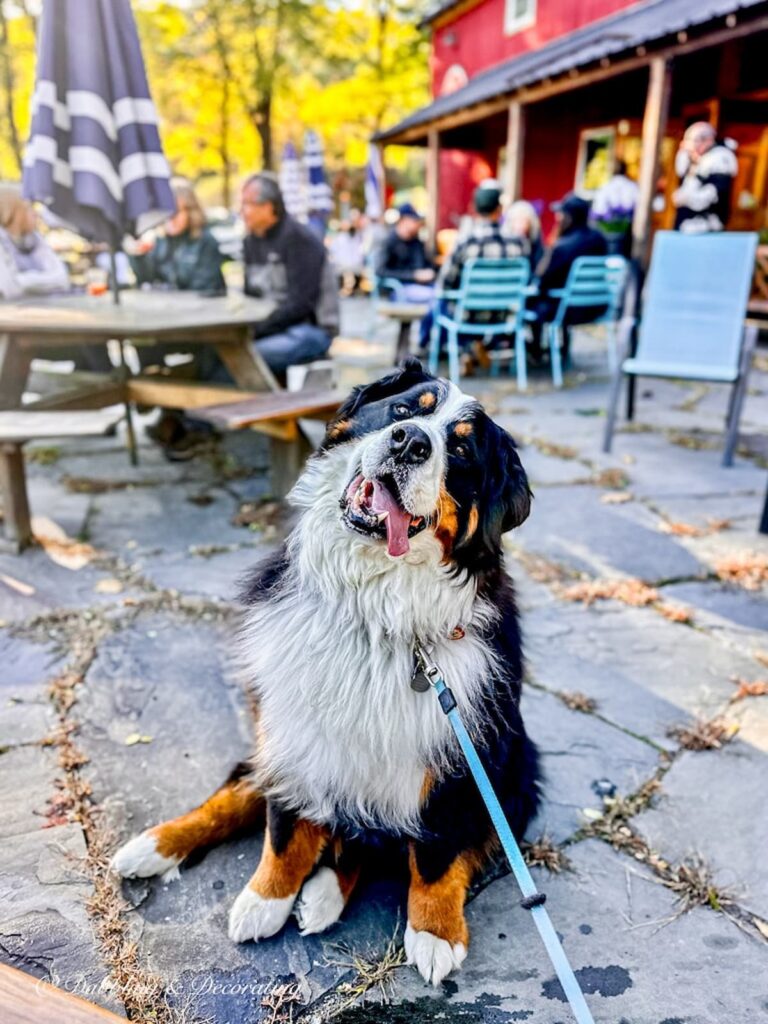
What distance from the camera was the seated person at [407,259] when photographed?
9438mm

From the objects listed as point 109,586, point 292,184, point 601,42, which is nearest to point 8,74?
point 292,184

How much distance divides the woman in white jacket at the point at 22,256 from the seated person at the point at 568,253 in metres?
4.44

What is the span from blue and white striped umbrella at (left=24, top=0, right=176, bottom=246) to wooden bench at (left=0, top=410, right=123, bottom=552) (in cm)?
142

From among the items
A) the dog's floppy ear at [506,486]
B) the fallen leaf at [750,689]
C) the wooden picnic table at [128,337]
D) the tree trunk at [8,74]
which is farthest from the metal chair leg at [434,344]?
the tree trunk at [8,74]

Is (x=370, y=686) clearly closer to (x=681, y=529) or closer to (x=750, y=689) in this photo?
(x=750, y=689)

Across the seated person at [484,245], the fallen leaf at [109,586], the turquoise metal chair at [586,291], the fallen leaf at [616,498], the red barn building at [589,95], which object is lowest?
the fallen leaf at [109,586]

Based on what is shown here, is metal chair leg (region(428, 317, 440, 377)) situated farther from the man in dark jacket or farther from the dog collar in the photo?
the dog collar

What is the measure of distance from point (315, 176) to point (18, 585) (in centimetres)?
1491

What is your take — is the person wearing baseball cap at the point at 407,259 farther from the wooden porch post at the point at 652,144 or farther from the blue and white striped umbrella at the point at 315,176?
the blue and white striped umbrella at the point at 315,176

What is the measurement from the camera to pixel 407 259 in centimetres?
986

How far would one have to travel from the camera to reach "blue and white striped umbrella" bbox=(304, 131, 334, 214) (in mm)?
16000

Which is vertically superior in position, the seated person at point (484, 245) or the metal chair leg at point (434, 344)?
the seated person at point (484, 245)

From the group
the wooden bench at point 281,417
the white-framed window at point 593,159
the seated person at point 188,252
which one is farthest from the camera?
the white-framed window at point 593,159

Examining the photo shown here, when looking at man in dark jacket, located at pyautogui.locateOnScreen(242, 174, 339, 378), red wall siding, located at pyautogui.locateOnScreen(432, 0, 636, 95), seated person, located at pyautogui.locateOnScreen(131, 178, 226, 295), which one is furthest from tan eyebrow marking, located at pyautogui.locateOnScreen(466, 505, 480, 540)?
red wall siding, located at pyautogui.locateOnScreen(432, 0, 636, 95)
